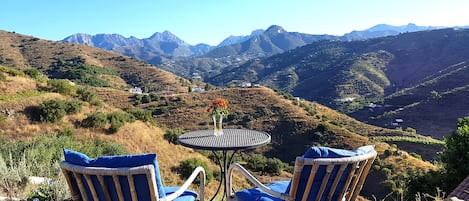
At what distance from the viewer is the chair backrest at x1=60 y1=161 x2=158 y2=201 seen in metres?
1.82

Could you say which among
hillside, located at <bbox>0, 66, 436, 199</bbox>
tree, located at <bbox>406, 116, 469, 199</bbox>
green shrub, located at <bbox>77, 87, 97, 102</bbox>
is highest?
tree, located at <bbox>406, 116, 469, 199</bbox>

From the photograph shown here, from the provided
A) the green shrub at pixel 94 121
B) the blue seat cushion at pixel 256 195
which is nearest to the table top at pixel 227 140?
the blue seat cushion at pixel 256 195

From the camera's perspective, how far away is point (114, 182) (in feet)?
6.14

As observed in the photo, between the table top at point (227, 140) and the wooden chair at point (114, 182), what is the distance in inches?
39.7

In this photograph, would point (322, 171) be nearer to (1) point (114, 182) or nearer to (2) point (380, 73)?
(1) point (114, 182)

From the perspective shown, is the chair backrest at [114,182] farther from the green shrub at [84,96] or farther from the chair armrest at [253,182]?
the green shrub at [84,96]

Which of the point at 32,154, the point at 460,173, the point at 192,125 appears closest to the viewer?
the point at 460,173

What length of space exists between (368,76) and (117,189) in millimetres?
74518

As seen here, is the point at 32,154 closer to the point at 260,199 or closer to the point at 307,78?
the point at 260,199

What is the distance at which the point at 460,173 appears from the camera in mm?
3742

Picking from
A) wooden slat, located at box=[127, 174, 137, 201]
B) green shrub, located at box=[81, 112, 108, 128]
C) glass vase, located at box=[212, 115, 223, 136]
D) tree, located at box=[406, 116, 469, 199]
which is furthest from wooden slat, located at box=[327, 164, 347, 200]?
green shrub, located at box=[81, 112, 108, 128]

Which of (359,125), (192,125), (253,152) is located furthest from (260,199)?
(359,125)

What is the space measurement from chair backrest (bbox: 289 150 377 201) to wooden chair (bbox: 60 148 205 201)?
75 centimetres

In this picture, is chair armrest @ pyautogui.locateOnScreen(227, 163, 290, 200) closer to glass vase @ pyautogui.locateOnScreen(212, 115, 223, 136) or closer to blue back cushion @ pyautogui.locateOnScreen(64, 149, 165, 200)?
blue back cushion @ pyautogui.locateOnScreen(64, 149, 165, 200)
